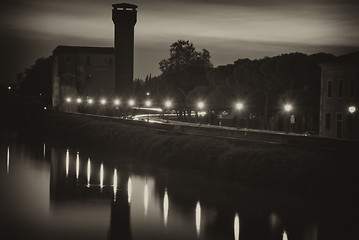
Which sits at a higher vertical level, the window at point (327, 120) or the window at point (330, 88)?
the window at point (330, 88)

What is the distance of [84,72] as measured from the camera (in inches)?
3912

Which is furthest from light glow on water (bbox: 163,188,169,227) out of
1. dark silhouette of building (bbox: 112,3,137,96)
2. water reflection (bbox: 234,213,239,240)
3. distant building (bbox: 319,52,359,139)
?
dark silhouette of building (bbox: 112,3,137,96)

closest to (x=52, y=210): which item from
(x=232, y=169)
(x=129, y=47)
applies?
(x=232, y=169)

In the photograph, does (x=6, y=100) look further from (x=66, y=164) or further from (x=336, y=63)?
(x=336, y=63)

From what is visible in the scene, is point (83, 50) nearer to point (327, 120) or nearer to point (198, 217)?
point (327, 120)

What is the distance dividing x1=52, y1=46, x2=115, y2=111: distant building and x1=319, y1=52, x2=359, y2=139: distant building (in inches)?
2274

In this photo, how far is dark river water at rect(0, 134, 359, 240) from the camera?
28297 millimetres

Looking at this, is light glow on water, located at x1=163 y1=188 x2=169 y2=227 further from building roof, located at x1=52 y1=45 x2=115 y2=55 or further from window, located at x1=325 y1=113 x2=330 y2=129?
building roof, located at x1=52 y1=45 x2=115 y2=55

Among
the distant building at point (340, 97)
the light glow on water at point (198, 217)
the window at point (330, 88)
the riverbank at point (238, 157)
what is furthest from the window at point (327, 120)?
the light glow on water at point (198, 217)

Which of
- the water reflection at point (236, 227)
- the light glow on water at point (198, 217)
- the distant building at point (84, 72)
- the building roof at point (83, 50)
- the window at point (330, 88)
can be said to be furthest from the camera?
the building roof at point (83, 50)

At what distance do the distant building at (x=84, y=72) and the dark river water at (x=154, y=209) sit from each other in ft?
171

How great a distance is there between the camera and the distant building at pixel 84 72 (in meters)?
97.6

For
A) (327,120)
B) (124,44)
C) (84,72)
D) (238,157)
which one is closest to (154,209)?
(238,157)

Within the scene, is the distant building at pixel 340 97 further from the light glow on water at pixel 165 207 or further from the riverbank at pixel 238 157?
the light glow on water at pixel 165 207
